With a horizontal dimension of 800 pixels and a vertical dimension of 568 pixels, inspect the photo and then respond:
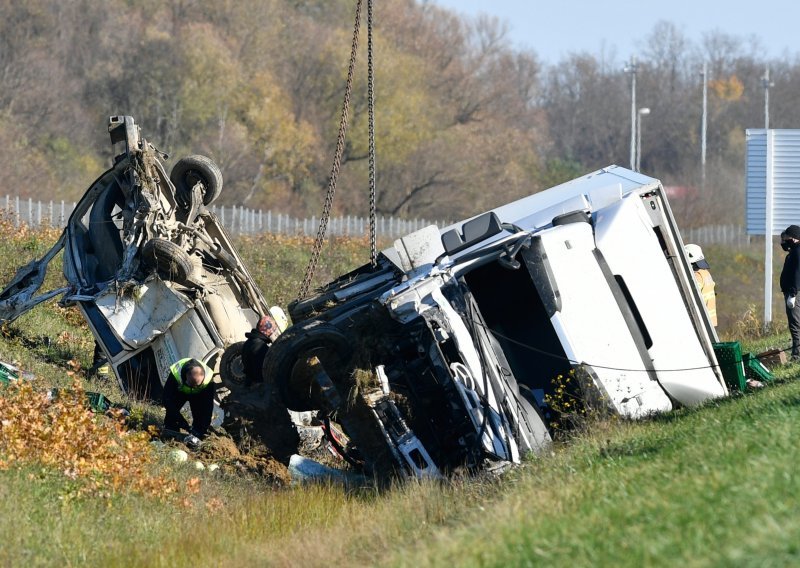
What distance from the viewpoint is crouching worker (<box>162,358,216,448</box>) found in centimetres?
1170

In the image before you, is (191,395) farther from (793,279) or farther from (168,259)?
(793,279)

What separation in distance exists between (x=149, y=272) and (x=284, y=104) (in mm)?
48215

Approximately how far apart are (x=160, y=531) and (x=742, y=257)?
150 ft

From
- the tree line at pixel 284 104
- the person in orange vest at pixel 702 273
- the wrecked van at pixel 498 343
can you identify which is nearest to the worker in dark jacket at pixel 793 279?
the person in orange vest at pixel 702 273

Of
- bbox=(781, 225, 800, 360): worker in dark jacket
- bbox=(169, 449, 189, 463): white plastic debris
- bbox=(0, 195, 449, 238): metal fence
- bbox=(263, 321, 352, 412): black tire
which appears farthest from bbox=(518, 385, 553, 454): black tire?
bbox=(0, 195, 449, 238): metal fence

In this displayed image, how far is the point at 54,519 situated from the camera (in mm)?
8125

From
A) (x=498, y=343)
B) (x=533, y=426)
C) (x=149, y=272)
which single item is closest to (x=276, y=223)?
(x=149, y=272)

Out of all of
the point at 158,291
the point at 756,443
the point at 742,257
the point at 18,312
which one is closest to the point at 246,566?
the point at 756,443

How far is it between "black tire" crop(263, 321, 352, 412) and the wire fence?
15780mm

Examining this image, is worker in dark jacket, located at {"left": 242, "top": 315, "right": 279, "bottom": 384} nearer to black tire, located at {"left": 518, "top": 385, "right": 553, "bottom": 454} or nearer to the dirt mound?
the dirt mound

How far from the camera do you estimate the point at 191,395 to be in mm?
11781

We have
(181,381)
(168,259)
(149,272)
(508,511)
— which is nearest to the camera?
(508,511)

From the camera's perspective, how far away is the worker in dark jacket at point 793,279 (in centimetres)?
1382

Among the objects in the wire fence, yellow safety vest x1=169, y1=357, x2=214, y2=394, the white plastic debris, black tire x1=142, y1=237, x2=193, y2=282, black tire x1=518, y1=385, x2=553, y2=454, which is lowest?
the wire fence
